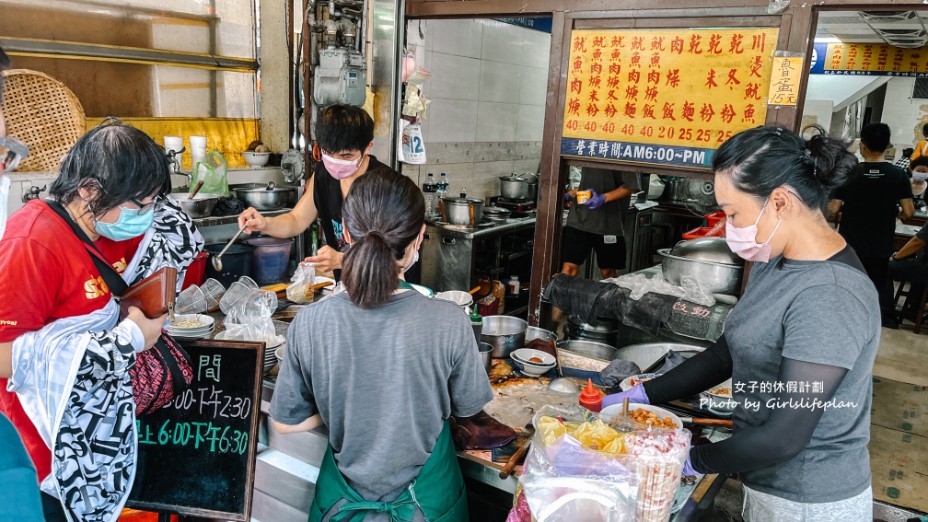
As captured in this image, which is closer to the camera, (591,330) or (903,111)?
(591,330)

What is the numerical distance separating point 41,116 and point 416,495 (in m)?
3.66

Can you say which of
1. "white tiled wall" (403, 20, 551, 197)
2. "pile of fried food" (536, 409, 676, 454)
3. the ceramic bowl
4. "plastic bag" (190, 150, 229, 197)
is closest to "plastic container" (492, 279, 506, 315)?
"white tiled wall" (403, 20, 551, 197)

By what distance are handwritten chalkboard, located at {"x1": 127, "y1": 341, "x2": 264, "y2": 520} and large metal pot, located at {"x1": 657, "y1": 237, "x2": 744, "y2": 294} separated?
2.49 meters

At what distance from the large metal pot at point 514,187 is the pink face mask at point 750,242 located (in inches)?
192

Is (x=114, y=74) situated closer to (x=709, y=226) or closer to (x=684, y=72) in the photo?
(x=684, y=72)

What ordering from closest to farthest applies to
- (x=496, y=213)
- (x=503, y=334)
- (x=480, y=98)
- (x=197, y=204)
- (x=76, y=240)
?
1. (x=76, y=240)
2. (x=503, y=334)
3. (x=197, y=204)
4. (x=496, y=213)
5. (x=480, y=98)

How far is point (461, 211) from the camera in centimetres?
537

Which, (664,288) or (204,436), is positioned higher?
(664,288)

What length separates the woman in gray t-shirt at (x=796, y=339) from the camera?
1.49 metres

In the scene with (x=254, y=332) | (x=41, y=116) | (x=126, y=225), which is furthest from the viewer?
(x=41, y=116)

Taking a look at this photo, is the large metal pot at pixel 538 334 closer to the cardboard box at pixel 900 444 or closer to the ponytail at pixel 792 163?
the ponytail at pixel 792 163

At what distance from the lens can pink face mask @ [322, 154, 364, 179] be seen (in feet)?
10.4

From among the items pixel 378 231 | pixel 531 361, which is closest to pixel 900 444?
pixel 531 361

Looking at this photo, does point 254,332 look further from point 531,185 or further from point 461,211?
point 531,185
